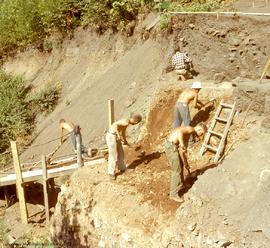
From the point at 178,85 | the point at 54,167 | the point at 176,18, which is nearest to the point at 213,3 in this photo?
the point at 176,18

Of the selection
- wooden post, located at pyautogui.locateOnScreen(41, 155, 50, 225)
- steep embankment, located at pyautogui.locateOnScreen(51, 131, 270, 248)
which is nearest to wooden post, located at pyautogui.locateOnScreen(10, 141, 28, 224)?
wooden post, located at pyautogui.locateOnScreen(41, 155, 50, 225)

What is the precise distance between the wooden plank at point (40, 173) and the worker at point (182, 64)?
3168 mm

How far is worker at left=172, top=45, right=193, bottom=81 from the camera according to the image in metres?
13.8

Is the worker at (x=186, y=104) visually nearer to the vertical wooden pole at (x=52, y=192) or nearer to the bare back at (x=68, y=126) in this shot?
the bare back at (x=68, y=126)

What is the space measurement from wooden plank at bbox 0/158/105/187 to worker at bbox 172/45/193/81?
3168mm

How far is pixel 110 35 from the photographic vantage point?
20.5 metres

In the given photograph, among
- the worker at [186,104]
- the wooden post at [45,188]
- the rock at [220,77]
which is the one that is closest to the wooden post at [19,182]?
the wooden post at [45,188]

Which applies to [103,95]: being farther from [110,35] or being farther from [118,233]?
[118,233]

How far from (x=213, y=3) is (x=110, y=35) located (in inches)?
259

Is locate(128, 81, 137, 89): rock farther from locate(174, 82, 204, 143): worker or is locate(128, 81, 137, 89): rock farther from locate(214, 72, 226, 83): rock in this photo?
locate(174, 82, 204, 143): worker

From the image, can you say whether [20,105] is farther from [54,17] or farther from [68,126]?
[68,126]

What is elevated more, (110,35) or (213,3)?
(213,3)

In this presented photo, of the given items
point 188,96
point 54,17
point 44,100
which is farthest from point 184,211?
point 54,17

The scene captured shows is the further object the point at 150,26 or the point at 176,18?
the point at 150,26
